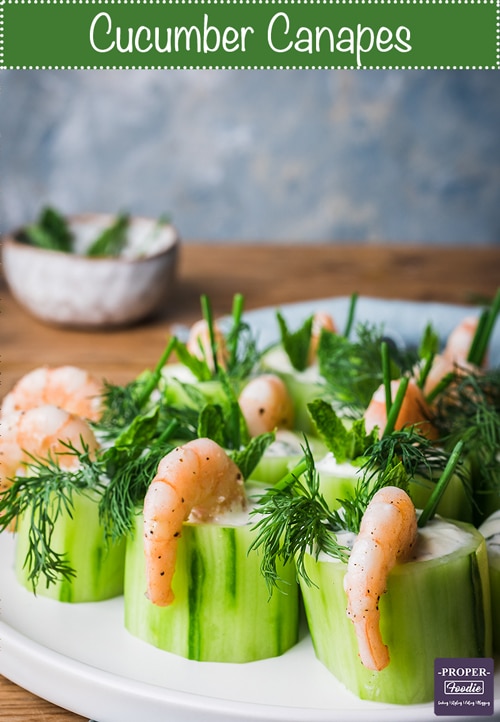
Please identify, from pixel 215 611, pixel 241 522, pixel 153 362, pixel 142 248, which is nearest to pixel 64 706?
pixel 215 611

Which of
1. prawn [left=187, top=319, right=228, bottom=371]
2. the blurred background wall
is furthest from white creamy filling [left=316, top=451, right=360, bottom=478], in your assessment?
the blurred background wall

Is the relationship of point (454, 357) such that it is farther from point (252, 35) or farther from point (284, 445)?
point (252, 35)

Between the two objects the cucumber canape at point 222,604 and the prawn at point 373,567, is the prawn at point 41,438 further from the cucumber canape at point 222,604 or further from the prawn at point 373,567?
the prawn at point 373,567

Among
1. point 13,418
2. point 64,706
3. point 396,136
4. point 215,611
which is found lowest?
point 64,706

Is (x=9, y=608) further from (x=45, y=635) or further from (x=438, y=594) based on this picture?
(x=438, y=594)

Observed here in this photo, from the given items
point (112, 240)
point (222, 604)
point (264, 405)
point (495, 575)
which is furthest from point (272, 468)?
point (112, 240)

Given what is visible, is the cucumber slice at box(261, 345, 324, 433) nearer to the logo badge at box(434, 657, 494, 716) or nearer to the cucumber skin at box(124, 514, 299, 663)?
the cucumber skin at box(124, 514, 299, 663)
